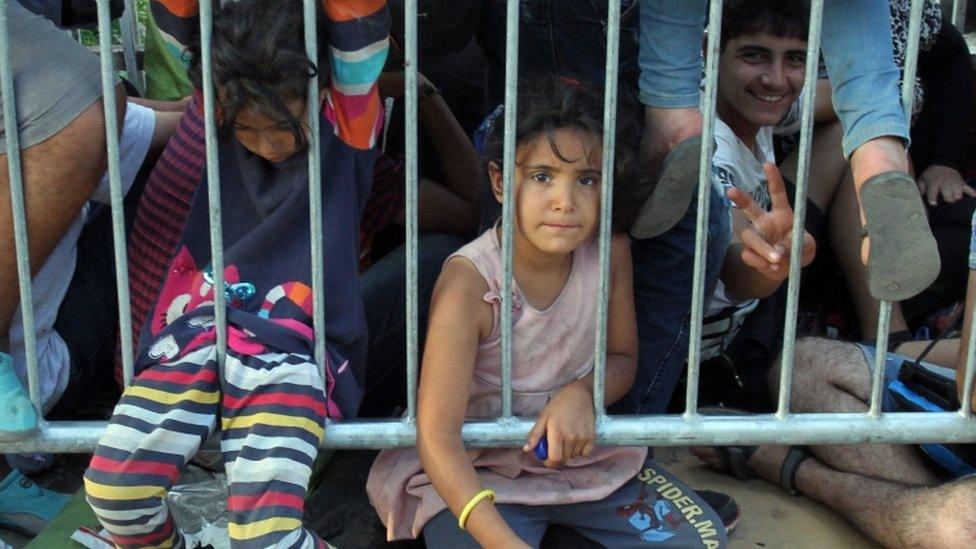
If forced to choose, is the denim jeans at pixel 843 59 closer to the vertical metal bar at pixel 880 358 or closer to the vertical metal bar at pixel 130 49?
the vertical metal bar at pixel 880 358

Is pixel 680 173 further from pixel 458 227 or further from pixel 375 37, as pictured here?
pixel 458 227

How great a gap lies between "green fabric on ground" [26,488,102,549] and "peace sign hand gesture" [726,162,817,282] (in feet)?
5.49

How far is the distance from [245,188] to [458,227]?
0.86 m

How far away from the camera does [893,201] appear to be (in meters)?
2.51

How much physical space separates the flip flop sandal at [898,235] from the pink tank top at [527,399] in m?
0.64

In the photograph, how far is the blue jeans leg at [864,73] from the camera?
8.50 feet

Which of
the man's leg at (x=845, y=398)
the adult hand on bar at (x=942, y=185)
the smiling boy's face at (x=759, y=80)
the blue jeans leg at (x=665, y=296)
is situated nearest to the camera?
the blue jeans leg at (x=665, y=296)

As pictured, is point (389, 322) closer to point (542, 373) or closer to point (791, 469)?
point (542, 373)

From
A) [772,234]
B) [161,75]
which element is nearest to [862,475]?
[772,234]

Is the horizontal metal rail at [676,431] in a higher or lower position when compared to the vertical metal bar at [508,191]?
lower

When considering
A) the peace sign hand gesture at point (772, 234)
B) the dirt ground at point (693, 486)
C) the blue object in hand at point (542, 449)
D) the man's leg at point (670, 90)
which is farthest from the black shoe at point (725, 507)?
the man's leg at point (670, 90)

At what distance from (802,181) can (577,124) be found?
507 millimetres

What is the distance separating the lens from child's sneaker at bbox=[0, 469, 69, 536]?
10.1 ft

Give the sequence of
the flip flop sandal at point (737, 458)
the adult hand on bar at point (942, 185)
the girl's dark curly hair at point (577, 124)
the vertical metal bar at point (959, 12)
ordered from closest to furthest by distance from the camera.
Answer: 1. the girl's dark curly hair at point (577, 124)
2. the flip flop sandal at point (737, 458)
3. the adult hand on bar at point (942, 185)
4. the vertical metal bar at point (959, 12)
